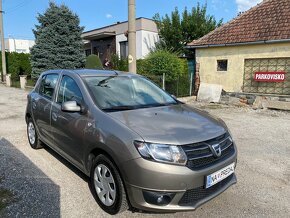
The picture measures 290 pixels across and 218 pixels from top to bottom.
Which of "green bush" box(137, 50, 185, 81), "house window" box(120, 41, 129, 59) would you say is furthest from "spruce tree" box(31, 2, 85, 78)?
"green bush" box(137, 50, 185, 81)

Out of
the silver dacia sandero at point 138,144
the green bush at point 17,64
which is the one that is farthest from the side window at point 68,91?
the green bush at point 17,64

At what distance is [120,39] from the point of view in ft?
77.7

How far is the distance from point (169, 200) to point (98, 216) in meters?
0.90

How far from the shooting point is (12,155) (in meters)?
5.12

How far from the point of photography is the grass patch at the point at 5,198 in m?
3.33

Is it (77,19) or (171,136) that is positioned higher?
(77,19)

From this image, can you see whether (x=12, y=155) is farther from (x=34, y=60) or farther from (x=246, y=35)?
(x=34, y=60)

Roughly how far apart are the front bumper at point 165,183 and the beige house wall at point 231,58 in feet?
33.8

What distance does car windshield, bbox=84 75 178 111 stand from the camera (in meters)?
3.60

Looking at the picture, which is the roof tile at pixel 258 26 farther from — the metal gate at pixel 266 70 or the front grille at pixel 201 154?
the front grille at pixel 201 154

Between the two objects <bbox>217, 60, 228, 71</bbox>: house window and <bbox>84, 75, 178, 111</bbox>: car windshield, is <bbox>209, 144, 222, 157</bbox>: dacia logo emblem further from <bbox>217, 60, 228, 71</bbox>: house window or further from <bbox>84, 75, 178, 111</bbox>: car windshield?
<bbox>217, 60, 228, 71</bbox>: house window

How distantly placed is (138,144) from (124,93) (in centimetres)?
134

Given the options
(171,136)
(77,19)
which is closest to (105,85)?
(171,136)

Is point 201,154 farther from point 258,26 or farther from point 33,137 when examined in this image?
point 258,26
